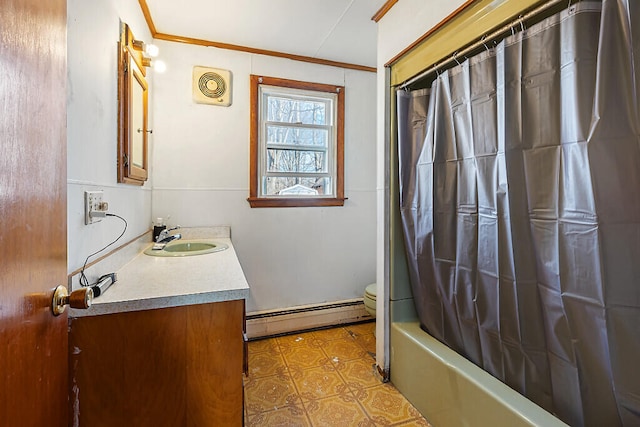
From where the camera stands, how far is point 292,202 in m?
2.54

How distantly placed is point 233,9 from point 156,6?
470 mm

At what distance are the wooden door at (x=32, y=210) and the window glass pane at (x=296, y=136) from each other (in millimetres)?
1796

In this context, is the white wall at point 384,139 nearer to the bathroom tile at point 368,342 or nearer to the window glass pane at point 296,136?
the bathroom tile at point 368,342

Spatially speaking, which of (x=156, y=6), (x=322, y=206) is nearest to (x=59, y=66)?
(x=156, y=6)

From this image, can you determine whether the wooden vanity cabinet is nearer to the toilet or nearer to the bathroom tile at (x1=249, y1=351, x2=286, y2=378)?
the bathroom tile at (x1=249, y1=351, x2=286, y2=378)

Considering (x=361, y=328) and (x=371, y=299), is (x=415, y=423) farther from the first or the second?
(x=361, y=328)

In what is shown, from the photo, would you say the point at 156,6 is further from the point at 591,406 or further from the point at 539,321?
the point at 591,406

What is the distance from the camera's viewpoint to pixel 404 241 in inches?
71.5

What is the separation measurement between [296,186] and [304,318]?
1.13 m

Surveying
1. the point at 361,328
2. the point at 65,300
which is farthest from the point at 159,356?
the point at 361,328

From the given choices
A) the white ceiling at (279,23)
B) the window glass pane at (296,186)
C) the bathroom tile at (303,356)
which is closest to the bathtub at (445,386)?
the bathroom tile at (303,356)

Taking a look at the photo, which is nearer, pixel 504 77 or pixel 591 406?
pixel 591 406

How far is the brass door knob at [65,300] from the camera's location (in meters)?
0.69

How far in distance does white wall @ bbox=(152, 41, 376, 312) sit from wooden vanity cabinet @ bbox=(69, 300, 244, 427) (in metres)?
1.39
